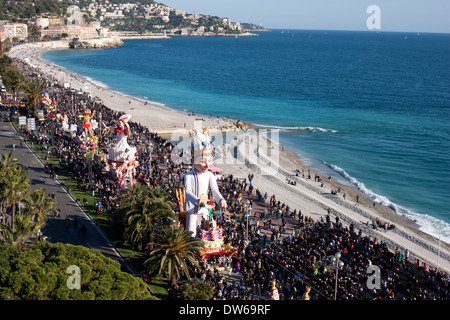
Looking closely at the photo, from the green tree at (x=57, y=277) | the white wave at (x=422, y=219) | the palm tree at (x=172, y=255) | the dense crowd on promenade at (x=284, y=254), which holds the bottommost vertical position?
the white wave at (x=422, y=219)

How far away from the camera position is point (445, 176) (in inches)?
2014

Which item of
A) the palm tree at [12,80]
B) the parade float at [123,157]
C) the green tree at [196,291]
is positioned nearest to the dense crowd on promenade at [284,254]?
the parade float at [123,157]

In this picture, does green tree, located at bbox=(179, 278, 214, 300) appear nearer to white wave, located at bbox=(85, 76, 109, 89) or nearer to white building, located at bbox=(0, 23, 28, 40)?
white wave, located at bbox=(85, 76, 109, 89)

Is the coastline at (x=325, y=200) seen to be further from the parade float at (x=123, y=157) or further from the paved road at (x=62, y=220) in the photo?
the paved road at (x=62, y=220)

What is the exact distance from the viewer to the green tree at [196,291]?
21.8 metres

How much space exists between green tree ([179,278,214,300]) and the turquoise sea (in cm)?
2188

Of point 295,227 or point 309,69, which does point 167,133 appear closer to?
point 295,227

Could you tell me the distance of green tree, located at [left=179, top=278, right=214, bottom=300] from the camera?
21797mm

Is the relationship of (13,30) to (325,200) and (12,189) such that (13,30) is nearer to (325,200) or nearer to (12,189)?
(325,200)

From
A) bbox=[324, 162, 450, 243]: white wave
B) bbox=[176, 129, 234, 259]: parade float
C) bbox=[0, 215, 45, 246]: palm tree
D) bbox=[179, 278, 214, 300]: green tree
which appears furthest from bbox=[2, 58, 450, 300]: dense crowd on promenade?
bbox=[0, 215, 45, 246]: palm tree

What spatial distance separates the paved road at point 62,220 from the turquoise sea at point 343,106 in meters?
24.3

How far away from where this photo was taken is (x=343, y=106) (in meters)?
92.9

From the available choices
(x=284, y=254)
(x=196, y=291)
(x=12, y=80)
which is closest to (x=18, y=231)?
(x=196, y=291)
